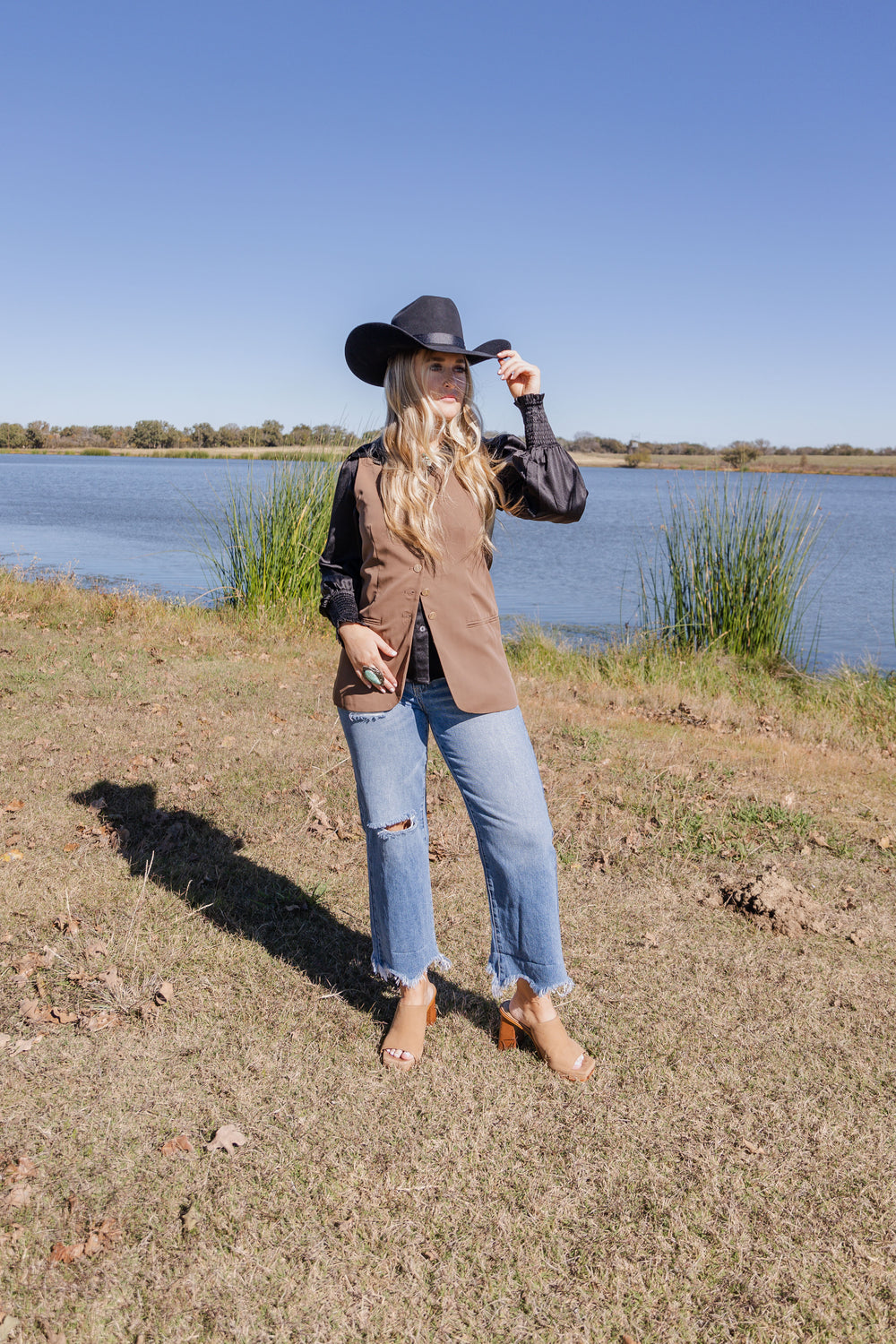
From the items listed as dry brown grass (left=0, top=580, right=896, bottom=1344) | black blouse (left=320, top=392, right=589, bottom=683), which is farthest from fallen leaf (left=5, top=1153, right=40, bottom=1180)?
black blouse (left=320, top=392, right=589, bottom=683)

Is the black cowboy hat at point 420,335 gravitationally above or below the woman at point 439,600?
above

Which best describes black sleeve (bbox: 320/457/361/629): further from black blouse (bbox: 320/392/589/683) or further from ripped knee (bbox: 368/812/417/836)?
ripped knee (bbox: 368/812/417/836)

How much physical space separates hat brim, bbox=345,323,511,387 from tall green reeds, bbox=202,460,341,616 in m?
7.92

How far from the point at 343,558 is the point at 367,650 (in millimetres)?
387

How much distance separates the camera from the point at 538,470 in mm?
2816

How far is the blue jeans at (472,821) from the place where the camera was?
9.23 feet

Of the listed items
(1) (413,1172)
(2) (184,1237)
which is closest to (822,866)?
(1) (413,1172)

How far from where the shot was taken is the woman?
9.11 feet

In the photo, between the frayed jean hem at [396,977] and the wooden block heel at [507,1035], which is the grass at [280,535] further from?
the wooden block heel at [507,1035]

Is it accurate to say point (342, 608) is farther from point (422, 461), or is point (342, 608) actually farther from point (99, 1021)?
point (99, 1021)

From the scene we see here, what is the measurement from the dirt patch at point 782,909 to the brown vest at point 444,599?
2.19 metres

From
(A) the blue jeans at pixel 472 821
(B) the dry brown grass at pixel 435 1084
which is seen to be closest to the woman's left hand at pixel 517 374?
(A) the blue jeans at pixel 472 821

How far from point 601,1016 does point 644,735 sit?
12.8 ft

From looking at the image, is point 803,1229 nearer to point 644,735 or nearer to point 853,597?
point 644,735
